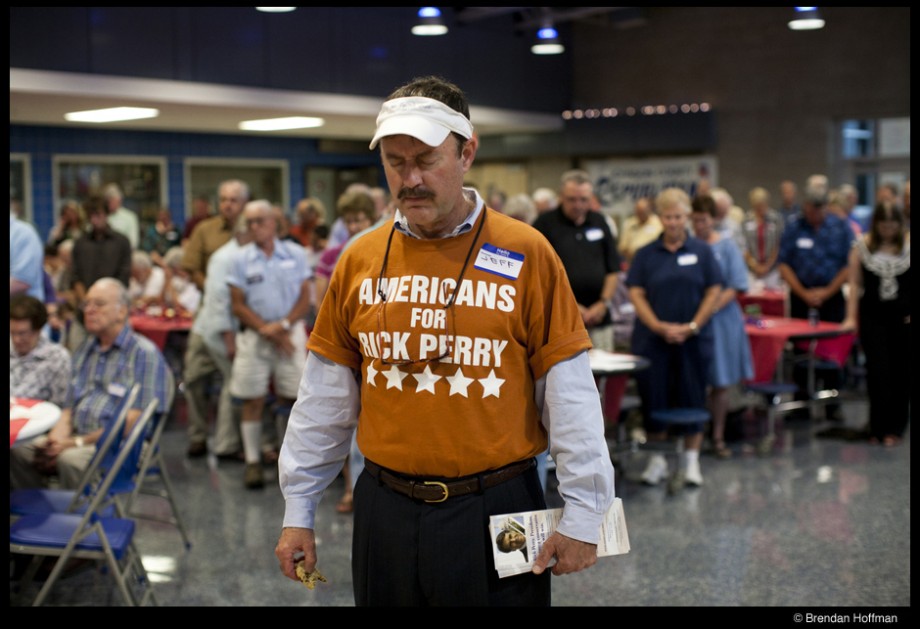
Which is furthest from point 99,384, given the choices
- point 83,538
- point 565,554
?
point 565,554

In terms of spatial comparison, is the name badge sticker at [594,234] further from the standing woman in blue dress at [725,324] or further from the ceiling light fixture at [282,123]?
the ceiling light fixture at [282,123]

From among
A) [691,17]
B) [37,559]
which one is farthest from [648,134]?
[37,559]

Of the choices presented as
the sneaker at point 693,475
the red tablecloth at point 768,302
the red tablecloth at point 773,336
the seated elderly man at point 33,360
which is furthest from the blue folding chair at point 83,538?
the red tablecloth at point 768,302

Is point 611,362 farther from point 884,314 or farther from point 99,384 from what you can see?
point 99,384

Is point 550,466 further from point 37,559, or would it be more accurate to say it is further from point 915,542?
point 37,559

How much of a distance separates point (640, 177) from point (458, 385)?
45.5 ft

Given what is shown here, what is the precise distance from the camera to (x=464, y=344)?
2016mm

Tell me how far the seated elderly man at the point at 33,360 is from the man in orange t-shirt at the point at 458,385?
2.95m

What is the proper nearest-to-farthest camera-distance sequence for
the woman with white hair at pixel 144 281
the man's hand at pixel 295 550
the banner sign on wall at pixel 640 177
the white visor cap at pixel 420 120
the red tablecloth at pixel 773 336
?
the white visor cap at pixel 420 120 → the man's hand at pixel 295 550 → the red tablecloth at pixel 773 336 → the woman with white hair at pixel 144 281 → the banner sign on wall at pixel 640 177

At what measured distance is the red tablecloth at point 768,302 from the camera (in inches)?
350

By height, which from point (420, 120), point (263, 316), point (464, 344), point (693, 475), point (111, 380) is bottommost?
point (693, 475)

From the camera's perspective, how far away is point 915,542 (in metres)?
4.82

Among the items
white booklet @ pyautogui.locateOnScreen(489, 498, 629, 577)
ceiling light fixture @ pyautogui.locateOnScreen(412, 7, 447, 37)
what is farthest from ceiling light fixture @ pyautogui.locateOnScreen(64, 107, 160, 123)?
white booklet @ pyautogui.locateOnScreen(489, 498, 629, 577)

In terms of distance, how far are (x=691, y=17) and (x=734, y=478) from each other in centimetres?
1054
